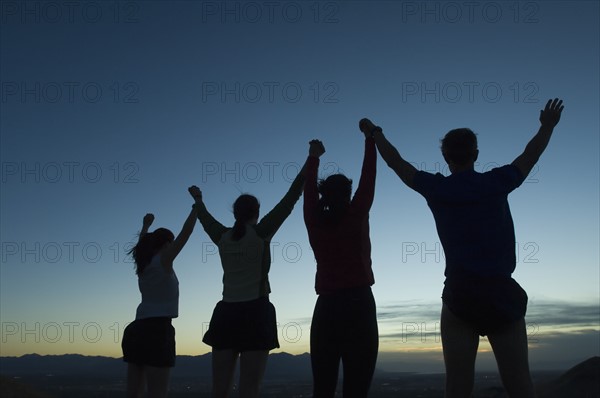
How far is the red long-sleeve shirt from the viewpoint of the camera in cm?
459

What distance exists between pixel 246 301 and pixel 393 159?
2015 millimetres

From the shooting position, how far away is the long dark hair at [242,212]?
18.1 feet

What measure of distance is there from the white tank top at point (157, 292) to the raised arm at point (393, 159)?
2.61 metres

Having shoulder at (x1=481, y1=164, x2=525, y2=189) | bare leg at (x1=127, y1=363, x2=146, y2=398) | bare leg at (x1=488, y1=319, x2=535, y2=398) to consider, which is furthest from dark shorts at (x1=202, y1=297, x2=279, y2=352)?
shoulder at (x1=481, y1=164, x2=525, y2=189)

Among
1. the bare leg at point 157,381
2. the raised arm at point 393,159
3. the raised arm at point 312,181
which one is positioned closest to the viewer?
the raised arm at point 393,159

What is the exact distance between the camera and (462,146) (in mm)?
3965

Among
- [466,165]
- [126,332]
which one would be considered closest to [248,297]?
[126,332]

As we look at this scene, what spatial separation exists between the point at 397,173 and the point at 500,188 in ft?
2.37

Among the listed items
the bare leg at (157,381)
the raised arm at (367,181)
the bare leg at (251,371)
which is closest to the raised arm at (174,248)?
the bare leg at (157,381)

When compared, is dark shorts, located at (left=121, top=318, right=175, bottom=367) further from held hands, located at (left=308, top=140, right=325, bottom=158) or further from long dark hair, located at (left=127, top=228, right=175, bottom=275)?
held hands, located at (left=308, top=140, right=325, bottom=158)

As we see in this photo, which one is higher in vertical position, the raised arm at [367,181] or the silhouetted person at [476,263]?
the raised arm at [367,181]

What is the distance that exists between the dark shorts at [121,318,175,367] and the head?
11.0 feet

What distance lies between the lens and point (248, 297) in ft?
17.6

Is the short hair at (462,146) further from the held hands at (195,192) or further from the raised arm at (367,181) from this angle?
the held hands at (195,192)
